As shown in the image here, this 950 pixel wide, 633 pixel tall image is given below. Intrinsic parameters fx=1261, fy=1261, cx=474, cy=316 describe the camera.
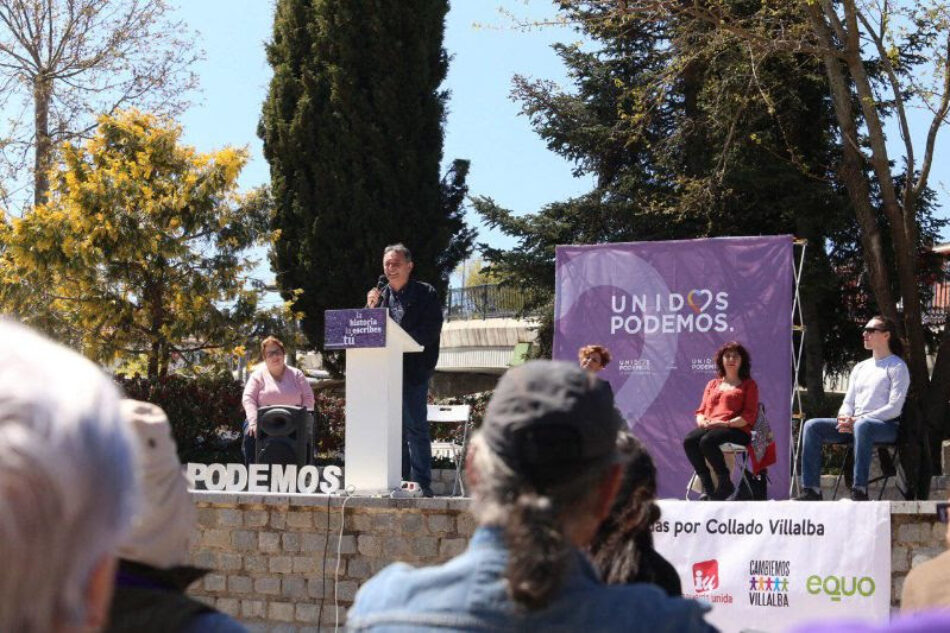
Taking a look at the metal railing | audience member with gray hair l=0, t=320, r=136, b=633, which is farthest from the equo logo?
the metal railing

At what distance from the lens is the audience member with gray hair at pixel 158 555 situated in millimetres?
1983

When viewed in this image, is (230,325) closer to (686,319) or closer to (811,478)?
(686,319)

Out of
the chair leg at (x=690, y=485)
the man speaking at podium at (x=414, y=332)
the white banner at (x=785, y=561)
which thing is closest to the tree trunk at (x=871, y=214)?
the chair leg at (x=690, y=485)

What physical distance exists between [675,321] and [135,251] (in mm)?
9547

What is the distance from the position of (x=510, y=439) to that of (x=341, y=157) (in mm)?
19745

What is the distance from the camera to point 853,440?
34.0 feet

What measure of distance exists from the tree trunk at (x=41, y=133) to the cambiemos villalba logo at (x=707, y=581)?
2018cm

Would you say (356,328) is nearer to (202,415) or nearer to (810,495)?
(810,495)

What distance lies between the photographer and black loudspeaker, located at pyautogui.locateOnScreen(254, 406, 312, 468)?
10.8 metres

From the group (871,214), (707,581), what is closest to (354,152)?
(871,214)

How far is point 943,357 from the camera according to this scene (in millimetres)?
14250

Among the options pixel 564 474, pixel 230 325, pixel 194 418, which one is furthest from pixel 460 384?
pixel 564 474

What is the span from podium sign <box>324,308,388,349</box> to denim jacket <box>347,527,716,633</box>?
25.7 feet

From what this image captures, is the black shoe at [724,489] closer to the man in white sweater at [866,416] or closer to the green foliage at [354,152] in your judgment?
the man in white sweater at [866,416]
